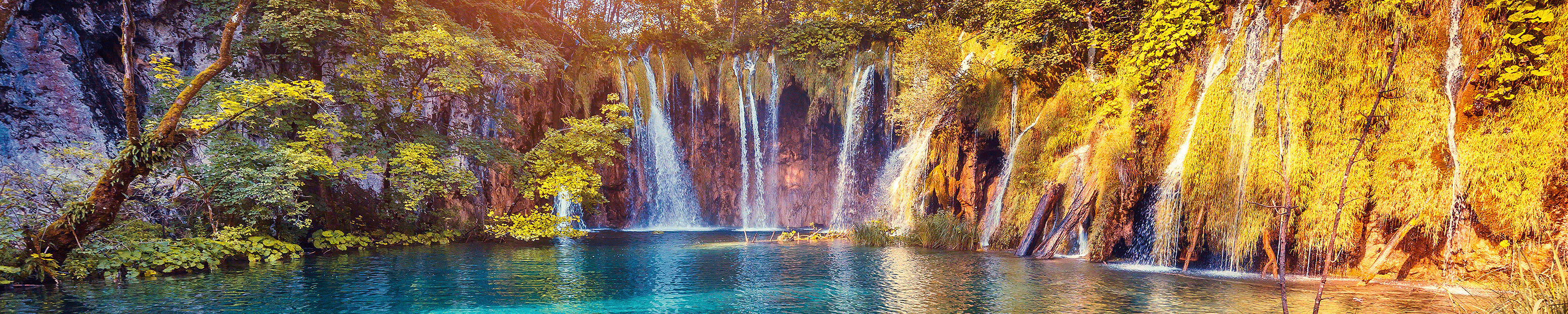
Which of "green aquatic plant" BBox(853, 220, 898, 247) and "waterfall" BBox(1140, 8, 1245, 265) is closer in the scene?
"waterfall" BBox(1140, 8, 1245, 265)

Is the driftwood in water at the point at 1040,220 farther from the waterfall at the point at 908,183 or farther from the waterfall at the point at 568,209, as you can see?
the waterfall at the point at 568,209

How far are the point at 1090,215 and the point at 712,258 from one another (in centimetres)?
643

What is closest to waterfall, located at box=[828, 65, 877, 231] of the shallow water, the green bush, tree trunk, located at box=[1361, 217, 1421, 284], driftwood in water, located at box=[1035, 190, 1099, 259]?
the green bush

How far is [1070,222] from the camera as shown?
1205 centimetres

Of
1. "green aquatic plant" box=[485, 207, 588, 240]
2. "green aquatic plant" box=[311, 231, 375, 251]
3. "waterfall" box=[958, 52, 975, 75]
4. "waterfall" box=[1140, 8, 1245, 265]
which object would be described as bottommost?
"green aquatic plant" box=[311, 231, 375, 251]

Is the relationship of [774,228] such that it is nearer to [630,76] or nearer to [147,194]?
[630,76]

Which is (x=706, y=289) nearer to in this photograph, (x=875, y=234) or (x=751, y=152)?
(x=875, y=234)

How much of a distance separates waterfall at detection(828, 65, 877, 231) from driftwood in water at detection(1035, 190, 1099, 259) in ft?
34.9

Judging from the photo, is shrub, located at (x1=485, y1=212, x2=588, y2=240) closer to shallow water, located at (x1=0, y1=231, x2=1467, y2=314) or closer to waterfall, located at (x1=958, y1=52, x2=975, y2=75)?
shallow water, located at (x1=0, y1=231, x2=1467, y2=314)

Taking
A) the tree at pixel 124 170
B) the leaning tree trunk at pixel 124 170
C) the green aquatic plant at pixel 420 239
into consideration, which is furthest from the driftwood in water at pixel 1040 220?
the green aquatic plant at pixel 420 239

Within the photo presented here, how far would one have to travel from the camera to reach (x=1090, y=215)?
39.6ft

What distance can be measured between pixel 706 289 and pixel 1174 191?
6.72 meters

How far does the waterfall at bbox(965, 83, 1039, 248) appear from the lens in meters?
13.7

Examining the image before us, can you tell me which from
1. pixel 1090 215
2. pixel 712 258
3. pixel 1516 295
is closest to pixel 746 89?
pixel 712 258
